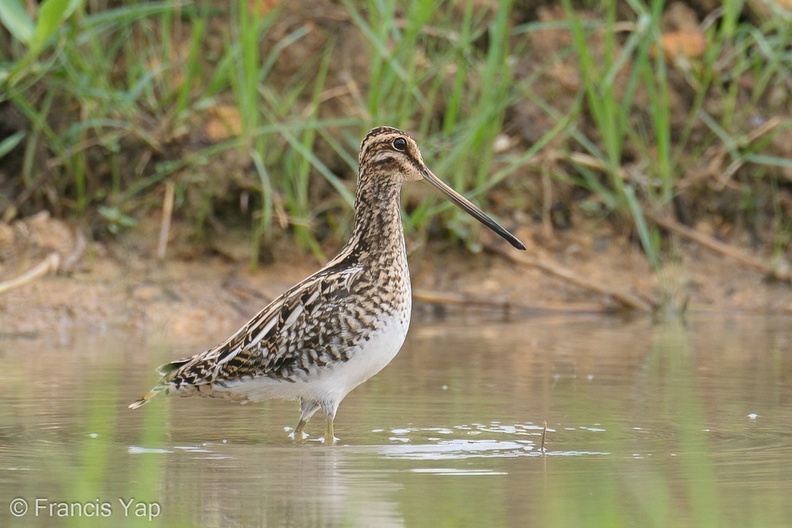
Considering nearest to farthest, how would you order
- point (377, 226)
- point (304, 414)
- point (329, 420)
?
point (329, 420), point (304, 414), point (377, 226)

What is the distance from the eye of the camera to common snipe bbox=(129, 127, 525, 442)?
214 inches

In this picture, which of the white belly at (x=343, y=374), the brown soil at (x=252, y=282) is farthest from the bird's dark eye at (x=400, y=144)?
the brown soil at (x=252, y=282)

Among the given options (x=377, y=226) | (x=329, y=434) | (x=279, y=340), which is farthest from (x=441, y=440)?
(x=377, y=226)

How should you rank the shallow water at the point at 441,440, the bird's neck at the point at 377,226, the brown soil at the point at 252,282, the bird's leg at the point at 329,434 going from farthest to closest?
1. the brown soil at the point at 252,282
2. the bird's neck at the point at 377,226
3. the bird's leg at the point at 329,434
4. the shallow water at the point at 441,440

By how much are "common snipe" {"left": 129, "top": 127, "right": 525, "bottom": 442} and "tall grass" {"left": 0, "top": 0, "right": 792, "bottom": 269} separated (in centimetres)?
309

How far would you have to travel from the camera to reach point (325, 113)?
9883 mm

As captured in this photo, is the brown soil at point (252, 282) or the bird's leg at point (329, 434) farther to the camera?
the brown soil at point (252, 282)

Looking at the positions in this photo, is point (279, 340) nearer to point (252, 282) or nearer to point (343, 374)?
point (343, 374)

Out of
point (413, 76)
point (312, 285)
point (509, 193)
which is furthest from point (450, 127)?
point (312, 285)

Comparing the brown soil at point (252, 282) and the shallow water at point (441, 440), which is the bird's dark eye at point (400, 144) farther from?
the brown soil at point (252, 282)

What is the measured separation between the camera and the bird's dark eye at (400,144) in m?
5.92

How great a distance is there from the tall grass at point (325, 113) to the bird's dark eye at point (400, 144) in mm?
2726

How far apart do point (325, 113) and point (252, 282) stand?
1506 mm

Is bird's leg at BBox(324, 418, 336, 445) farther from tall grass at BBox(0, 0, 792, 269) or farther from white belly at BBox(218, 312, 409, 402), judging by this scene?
tall grass at BBox(0, 0, 792, 269)
